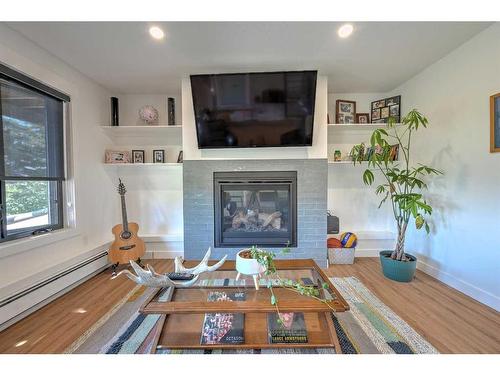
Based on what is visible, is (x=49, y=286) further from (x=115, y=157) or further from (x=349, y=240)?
(x=349, y=240)

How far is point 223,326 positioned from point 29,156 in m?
2.10

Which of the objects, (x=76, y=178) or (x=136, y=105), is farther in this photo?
(x=136, y=105)

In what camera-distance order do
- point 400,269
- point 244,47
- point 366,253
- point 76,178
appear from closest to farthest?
point 244,47 → point 400,269 → point 76,178 → point 366,253

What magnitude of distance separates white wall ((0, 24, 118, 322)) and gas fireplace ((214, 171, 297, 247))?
1386mm

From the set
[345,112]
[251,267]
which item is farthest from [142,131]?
[345,112]

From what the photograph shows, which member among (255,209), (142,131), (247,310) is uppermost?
(142,131)

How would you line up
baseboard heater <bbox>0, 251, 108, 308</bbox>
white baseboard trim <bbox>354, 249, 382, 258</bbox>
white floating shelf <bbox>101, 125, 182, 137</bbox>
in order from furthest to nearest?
white baseboard trim <bbox>354, 249, 382, 258</bbox> < white floating shelf <bbox>101, 125, 182, 137</bbox> < baseboard heater <bbox>0, 251, 108, 308</bbox>

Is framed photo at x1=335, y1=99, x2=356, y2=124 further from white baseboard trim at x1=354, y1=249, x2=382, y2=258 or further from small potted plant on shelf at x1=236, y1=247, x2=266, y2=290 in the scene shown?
small potted plant on shelf at x1=236, y1=247, x2=266, y2=290

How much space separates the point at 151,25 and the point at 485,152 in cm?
281

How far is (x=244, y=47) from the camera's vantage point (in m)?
1.94

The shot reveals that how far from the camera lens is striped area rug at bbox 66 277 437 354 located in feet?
4.24

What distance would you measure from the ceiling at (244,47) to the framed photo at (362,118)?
19.2 inches

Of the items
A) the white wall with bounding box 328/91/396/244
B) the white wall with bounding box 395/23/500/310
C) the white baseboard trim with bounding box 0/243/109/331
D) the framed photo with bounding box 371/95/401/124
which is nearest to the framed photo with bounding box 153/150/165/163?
the white baseboard trim with bounding box 0/243/109/331

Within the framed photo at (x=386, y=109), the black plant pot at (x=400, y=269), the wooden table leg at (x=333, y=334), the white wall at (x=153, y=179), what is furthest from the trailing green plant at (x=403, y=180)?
the white wall at (x=153, y=179)
